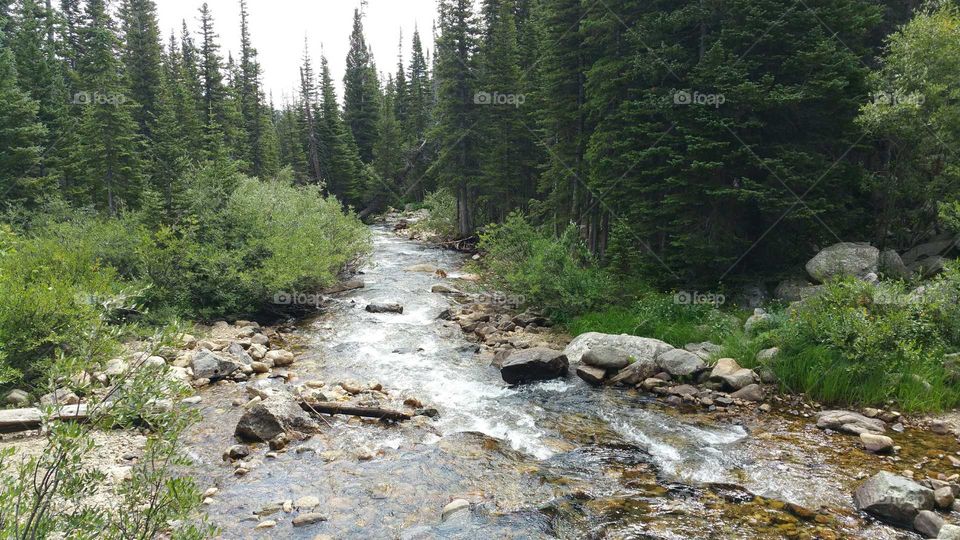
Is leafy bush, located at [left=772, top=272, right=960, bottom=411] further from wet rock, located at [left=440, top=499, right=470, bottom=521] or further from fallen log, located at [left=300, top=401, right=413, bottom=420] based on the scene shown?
fallen log, located at [left=300, top=401, right=413, bottom=420]

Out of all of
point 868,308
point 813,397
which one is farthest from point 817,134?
point 813,397

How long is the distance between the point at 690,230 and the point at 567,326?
16.3 feet

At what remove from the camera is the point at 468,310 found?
19.4 metres

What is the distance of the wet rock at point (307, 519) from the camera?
23.4ft

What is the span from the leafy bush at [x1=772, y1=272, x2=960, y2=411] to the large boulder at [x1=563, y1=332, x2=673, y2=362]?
9.02ft

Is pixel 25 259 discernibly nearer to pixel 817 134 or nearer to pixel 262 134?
pixel 817 134

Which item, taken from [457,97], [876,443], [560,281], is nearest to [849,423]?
[876,443]

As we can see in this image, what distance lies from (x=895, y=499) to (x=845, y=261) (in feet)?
29.1

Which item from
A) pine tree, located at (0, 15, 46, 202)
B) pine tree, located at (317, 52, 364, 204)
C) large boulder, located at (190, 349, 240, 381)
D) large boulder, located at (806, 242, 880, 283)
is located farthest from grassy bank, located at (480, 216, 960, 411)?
pine tree, located at (317, 52, 364, 204)

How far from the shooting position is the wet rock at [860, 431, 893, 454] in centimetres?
859

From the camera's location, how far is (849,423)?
9.46 meters

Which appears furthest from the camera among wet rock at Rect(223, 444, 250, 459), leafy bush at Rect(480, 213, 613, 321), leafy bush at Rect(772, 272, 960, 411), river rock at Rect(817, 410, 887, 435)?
leafy bush at Rect(480, 213, 613, 321)

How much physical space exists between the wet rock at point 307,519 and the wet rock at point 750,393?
8498 millimetres

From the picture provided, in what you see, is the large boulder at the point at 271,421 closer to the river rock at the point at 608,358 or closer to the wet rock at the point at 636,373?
the river rock at the point at 608,358
